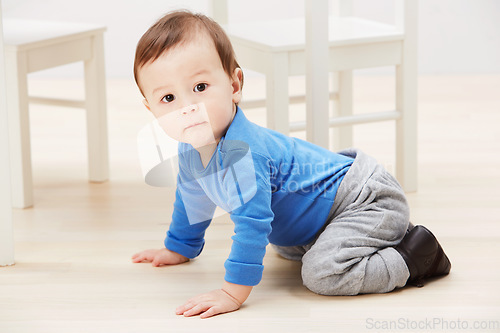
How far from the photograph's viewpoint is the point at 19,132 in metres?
1.55

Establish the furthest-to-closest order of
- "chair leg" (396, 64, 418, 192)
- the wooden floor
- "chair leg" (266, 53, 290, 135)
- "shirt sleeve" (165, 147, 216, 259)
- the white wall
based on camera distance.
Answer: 1. the white wall
2. "chair leg" (396, 64, 418, 192)
3. "chair leg" (266, 53, 290, 135)
4. "shirt sleeve" (165, 147, 216, 259)
5. the wooden floor

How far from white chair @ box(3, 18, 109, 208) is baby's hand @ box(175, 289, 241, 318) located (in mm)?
696

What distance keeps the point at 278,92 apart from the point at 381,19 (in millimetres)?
1907

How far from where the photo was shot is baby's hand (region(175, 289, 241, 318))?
3.28 feet

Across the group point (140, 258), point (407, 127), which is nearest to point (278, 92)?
point (407, 127)

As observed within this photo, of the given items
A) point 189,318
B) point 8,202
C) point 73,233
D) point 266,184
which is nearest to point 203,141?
point 266,184

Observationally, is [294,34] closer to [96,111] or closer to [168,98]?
[96,111]

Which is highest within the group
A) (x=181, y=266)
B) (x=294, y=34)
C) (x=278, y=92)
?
(x=294, y=34)

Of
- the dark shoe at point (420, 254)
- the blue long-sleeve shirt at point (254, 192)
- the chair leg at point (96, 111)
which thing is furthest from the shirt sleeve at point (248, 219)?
the chair leg at point (96, 111)

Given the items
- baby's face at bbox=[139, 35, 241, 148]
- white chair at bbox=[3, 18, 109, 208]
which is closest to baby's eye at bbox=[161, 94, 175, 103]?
baby's face at bbox=[139, 35, 241, 148]

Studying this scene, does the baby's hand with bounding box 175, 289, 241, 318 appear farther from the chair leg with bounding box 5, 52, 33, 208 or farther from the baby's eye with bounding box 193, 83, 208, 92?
the chair leg with bounding box 5, 52, 33, 208

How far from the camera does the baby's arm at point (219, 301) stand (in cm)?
100

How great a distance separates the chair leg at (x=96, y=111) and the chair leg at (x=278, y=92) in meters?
0.48

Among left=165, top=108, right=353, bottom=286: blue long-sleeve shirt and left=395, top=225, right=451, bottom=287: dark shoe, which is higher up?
left=165, top=108, right=353, bottom=286: blue long-sleeve shirt
